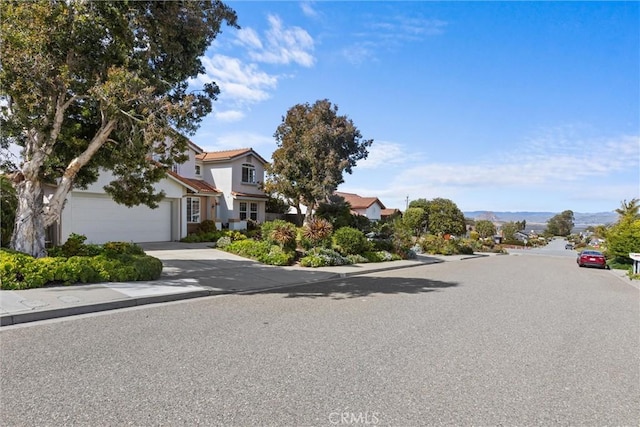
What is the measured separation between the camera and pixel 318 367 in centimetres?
484

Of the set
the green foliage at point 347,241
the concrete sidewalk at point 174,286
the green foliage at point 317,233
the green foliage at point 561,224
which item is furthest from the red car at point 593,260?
the green foliage at point 561,224

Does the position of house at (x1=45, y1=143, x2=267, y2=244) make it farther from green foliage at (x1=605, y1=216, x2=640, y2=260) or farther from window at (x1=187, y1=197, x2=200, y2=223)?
green foliage at (x1=605, y1=216, x2=640, y2=260)

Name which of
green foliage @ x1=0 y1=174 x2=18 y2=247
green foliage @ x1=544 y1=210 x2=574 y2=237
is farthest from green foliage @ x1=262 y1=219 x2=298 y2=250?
green foliage @ x1=544 y1=210 x2=574 y2=237

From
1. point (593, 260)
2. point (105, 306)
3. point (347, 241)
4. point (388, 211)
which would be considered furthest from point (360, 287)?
point (388, 211)

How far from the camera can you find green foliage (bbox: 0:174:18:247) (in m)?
11.4

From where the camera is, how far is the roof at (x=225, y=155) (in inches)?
1098

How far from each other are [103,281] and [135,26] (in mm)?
6145

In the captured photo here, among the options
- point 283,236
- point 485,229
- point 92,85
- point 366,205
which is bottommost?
point 485,229

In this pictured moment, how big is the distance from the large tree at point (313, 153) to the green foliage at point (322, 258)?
161 inches

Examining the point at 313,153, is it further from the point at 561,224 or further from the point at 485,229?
the point at 561,224

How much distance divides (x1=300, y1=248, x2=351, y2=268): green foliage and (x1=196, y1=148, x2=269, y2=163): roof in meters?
12.8

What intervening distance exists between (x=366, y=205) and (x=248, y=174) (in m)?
21.2

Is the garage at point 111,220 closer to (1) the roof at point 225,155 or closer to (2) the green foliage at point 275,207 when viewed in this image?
(1) the roof at point 225,155

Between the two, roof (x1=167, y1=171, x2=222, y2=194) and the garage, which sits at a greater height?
A: roof (x1=167, y1=171, x2=222, y2=194)
